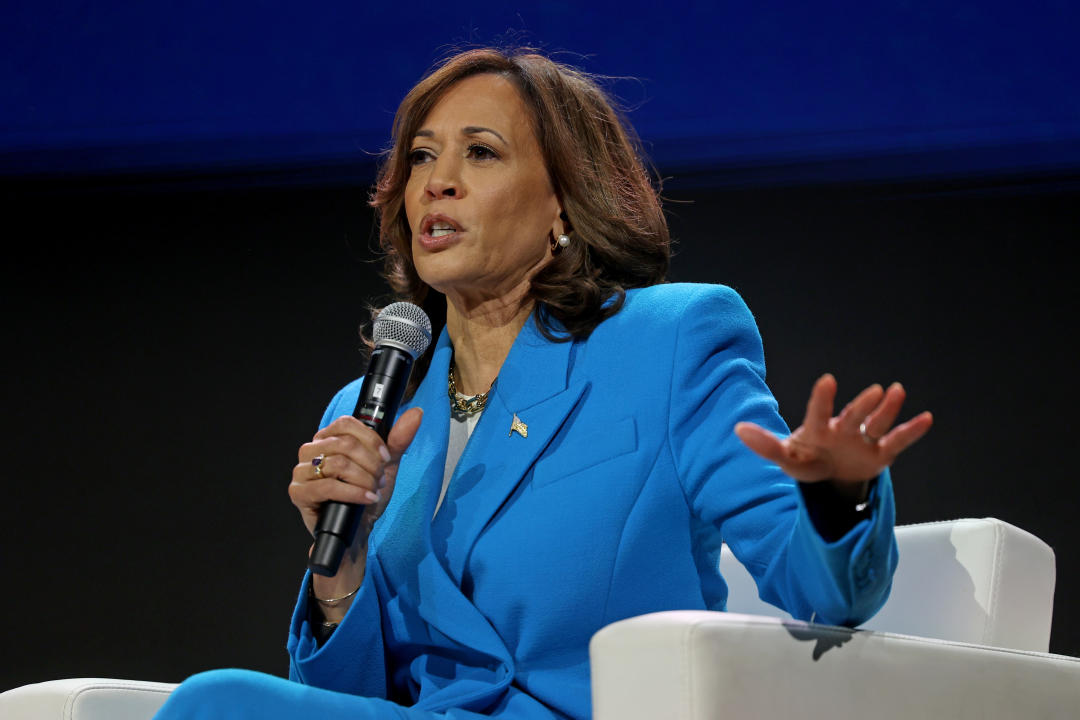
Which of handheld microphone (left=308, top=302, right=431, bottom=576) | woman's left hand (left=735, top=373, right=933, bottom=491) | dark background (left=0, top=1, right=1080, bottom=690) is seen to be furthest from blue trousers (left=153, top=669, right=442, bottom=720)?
dark background (left=0, top=1, right=1080, bottom=690)

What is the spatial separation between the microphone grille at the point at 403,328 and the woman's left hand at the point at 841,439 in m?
0.49

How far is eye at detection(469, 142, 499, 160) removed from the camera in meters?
1.67

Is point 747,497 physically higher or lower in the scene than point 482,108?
lower

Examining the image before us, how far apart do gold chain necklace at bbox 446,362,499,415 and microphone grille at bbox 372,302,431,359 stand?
23 cm

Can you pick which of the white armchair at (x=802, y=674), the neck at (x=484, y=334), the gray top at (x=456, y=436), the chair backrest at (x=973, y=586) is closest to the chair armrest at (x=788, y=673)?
the white armchair at (x=802, y=674)

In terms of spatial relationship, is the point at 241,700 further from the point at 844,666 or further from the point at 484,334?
the point at 484,334

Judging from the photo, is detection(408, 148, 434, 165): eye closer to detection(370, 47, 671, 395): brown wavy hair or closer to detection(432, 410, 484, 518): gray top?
detection(370, 47, 671, 395): brown wavy hair

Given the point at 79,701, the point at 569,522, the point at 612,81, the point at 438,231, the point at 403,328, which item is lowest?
the point at 79,701

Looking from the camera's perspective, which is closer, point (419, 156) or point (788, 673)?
point (788, 673)

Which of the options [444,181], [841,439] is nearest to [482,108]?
[444,181]

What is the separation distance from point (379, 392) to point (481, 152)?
54 cm

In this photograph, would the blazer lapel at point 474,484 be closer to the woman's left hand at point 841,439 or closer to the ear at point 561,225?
the ear at point 561,225

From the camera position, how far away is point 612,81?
7.66ft

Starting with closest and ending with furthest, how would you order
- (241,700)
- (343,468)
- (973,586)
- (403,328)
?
(241,700)
(343,468)
(403,328)
(973,586)
